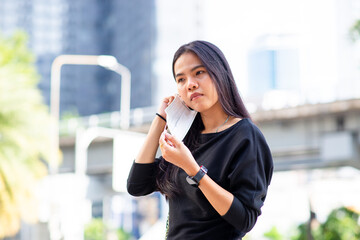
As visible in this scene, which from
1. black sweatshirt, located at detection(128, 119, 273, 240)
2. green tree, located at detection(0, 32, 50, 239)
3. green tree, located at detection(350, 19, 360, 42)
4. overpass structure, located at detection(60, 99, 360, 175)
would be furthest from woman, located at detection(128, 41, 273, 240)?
overpass structure, located at detection(60, 99, 360, 175)

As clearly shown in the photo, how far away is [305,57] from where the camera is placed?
114 meters

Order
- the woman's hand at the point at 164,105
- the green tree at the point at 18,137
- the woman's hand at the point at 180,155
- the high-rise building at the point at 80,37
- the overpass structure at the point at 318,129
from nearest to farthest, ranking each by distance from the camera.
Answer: the woman's hand at the point at 180,155 → the woman's hand at the point at 164,105 → the green tree at the point at 18,137 → the overpass structure at the point at 318,129 → the high-rise building at the point at 80,37

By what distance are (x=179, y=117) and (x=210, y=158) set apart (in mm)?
198

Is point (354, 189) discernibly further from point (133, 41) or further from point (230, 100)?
point (230, 100)

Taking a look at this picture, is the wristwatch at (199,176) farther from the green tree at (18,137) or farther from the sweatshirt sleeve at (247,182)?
the green tree at (18,137)

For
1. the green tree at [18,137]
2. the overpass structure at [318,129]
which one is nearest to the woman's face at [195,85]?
the green tree at [18,137]

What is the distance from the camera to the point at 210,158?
72.4 inches

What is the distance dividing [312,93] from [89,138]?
8.68 metres

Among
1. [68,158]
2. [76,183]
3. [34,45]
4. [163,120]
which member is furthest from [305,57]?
[163,120]

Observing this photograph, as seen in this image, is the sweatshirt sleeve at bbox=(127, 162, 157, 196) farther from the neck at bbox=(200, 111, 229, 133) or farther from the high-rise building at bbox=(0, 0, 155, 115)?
the high-rise building at bbox=(0, 0, 155, 115)

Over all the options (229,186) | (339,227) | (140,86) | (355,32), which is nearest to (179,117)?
(229,186)

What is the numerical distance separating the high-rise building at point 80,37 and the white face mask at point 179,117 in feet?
242

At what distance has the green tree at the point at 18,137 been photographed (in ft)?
41.8

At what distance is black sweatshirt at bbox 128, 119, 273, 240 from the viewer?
173 centimetres
